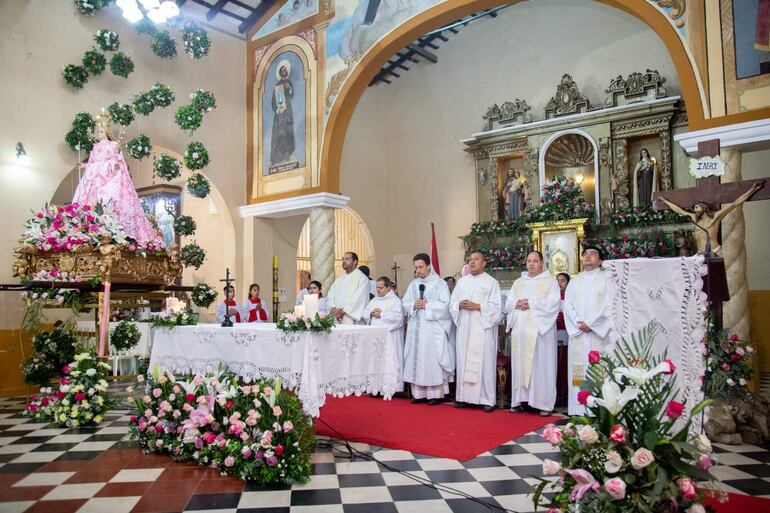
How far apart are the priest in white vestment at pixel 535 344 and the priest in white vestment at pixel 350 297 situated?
190cm

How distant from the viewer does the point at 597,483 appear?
2533 millimetres

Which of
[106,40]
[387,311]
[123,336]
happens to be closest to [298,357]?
[387,311]

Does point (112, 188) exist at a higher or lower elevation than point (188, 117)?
lower

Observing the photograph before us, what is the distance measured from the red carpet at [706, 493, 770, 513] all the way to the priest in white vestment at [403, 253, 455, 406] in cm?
394

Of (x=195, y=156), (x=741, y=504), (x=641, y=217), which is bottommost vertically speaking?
(x=741, y=504)

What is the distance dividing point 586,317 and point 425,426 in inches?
82.3

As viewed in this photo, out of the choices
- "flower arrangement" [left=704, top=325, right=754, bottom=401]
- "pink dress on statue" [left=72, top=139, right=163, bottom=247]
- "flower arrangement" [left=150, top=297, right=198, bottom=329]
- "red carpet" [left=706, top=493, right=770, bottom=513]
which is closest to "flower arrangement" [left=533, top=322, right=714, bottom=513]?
"red carpet" [left=706, top=493, right=770, bottom=513]

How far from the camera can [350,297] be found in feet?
25.6

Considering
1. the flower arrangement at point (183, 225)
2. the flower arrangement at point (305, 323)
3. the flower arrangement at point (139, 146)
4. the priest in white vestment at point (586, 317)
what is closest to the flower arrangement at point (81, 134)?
the flower arrangement at point (139, 146)

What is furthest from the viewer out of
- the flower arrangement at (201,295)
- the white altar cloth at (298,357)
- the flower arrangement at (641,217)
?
the flower arrangement at (641,217)

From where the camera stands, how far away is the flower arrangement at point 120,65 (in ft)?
32.6

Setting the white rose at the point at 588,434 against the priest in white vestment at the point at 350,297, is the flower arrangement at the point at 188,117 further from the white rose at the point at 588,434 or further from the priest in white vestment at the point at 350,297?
the white rose at the point at 588,434

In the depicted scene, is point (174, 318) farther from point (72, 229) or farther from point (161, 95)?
point (161, 95)

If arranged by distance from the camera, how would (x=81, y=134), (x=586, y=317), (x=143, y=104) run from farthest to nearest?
(x=143, y=104)
(x=81, y=134)
(x=586, y=317)
